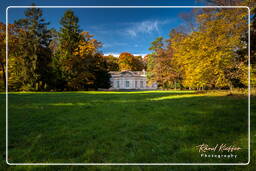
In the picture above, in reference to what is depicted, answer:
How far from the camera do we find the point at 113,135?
226 centimetres

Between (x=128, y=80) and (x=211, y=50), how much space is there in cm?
455

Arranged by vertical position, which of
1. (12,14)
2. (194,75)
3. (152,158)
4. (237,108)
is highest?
(12,14)

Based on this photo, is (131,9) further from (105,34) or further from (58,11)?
(58,11)

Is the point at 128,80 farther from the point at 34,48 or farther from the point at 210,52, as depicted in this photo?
the point at 210,52

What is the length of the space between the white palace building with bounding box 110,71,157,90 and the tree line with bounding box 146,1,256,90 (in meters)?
0.30

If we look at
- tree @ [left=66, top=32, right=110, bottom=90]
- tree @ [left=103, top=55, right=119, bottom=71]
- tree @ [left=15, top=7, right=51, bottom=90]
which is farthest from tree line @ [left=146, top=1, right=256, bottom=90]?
tree @ [left=15, top=7, right=51, bottom=90]

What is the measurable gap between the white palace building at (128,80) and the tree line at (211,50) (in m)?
0.30

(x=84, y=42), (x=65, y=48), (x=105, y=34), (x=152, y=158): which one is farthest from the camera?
(x=65, y=48)

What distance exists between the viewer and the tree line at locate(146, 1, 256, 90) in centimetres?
258

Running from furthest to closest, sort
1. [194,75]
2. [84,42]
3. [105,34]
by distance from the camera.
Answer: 1. [194,75]
2. [84,42]
3. [105,34]

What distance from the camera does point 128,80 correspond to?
310 cm

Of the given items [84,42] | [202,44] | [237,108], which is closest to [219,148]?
[237,108]

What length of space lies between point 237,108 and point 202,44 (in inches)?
170

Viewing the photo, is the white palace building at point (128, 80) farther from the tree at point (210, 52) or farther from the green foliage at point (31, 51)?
the green foliage at point (31, 51)
